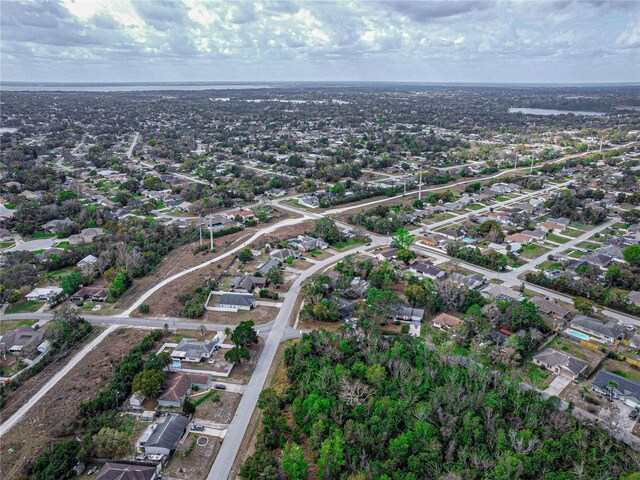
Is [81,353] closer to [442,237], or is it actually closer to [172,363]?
[172,363]

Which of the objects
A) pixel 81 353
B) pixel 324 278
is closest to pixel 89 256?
pixel 81 353

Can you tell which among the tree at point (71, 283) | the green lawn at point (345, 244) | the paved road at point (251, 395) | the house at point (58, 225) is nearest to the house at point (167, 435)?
the paved road at point (251, 395)

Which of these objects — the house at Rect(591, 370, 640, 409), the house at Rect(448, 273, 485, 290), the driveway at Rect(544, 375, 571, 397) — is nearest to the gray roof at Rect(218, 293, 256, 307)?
the house at Rect(448, 273, 485, 290)

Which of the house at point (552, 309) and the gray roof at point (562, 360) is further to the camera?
the house at point (552, 309)

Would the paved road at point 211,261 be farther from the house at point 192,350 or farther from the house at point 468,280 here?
the house at point 468,280

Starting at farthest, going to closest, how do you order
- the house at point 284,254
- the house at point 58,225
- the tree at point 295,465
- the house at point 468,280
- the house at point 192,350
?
the house at point 58,225 < the house at point 284,254 < the house at point 468,280 < the house at point 192,350 < the tree at point 295,465

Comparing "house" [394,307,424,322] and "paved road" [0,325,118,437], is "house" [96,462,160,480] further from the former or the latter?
"house" [394,307,424,322]
